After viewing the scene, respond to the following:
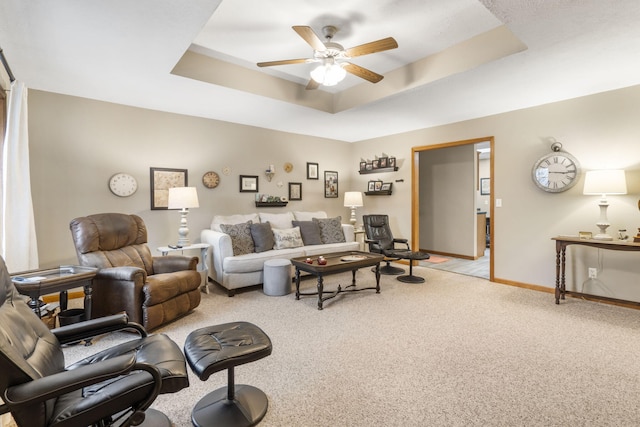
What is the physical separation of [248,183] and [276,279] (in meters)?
2.04

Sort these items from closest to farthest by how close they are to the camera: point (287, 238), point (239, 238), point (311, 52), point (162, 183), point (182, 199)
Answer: point (311, 52) → point (182, 199) → point (239, 238) → point (162, 183) → point (287, 238)

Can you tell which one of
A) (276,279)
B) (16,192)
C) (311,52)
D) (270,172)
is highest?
(311,52)

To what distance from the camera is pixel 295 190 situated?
592 centimetres

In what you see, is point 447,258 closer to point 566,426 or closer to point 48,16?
point 566,426

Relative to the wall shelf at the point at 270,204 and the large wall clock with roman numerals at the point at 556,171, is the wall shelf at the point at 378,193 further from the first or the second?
the large wall clock with roman numerals at the point at 556,171

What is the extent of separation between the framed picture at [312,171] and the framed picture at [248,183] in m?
1.19

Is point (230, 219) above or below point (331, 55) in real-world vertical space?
below

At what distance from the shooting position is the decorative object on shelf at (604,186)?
10.7ft

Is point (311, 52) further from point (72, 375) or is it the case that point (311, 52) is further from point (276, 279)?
point (72, 375)

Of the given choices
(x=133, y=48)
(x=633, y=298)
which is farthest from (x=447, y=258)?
(x=133, y=48)

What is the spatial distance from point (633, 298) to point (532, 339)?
1827 mm

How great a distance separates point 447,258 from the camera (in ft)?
21.1

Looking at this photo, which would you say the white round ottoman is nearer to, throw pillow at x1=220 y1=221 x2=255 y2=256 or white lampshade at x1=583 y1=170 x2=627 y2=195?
throw pillow at x1=220 y1=221 x2=255 y2=256

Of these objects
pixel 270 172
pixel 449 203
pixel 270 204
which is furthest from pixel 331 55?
pixel 449 203
